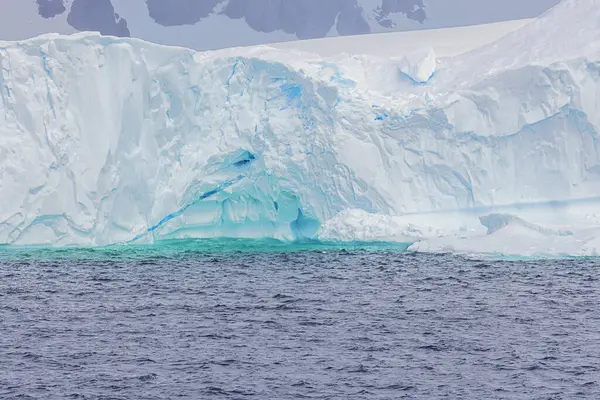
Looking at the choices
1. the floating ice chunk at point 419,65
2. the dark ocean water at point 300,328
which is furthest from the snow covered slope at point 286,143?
the dark ocean water at point 300,328

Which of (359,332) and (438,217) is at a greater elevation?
(438,217)

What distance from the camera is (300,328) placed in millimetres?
13211

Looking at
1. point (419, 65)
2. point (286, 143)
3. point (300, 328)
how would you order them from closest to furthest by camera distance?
point (300, 328), point (286, 143), point (419, 65)

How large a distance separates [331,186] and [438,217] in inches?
105

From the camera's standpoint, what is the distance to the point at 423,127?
21.8 metres

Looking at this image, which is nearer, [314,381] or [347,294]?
[314,381]

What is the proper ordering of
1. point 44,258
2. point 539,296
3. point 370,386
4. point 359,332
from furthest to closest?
1. point 44,258
2. point 539,296
3. point 359,332
4. point 370,386

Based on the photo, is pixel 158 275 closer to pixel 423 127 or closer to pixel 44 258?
pixel 44 258

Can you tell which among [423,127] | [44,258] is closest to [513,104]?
[423,127]

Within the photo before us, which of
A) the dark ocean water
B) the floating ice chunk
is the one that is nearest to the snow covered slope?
the floating ice chunk

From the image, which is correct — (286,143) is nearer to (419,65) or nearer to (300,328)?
(419,65)

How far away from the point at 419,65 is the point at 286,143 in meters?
4.34

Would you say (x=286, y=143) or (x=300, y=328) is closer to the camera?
(x=300, y=328)

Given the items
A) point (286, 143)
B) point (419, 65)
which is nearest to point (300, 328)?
point (286, 143)
